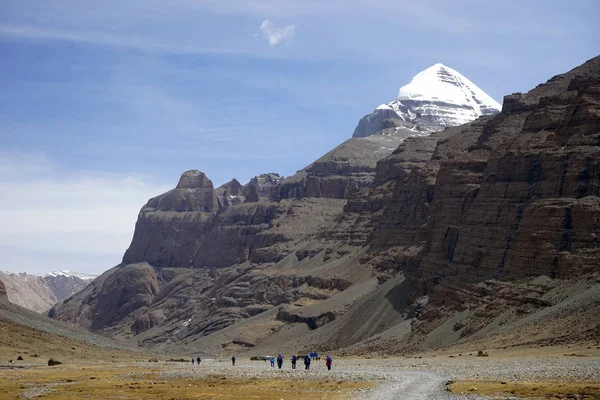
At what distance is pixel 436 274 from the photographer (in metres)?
145

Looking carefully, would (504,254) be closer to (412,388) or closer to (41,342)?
(41,342)

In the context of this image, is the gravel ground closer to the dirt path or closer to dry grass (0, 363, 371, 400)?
the dirt path

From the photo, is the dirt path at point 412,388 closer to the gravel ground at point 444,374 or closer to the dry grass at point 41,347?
the gravel ground at point 444,374

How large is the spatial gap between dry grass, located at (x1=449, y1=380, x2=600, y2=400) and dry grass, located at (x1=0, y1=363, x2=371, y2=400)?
801 cm

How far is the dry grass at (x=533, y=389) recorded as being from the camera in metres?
45.4

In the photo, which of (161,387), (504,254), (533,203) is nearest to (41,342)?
(161,387)

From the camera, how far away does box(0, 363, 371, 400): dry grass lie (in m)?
57.7

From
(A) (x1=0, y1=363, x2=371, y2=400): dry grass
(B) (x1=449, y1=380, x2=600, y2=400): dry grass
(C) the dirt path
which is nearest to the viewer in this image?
(B) (x1=449, y1=380, x2=600, y2=400): dry grass

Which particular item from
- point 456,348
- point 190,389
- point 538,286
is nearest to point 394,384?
point 190,389

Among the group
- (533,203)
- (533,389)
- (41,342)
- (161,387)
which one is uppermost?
(533,203)

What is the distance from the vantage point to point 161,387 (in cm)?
6762

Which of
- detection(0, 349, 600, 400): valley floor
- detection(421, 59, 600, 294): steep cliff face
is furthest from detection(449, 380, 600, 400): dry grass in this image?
detection(421, 59, 600, 294): steep cliff face

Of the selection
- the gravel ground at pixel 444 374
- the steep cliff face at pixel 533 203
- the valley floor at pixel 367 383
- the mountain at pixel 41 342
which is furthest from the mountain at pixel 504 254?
the mountain at pixel 41 342

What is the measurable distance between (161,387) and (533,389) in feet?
104
